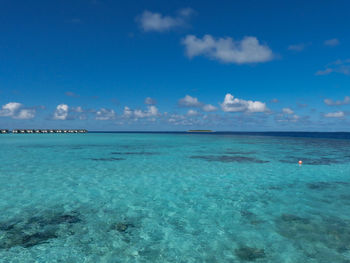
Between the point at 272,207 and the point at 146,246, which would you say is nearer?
the point at 146,246

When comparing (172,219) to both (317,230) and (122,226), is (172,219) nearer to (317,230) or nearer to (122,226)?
(122,226)

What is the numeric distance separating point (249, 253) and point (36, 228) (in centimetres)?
710

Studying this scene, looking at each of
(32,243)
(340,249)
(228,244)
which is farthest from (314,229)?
(32,243)

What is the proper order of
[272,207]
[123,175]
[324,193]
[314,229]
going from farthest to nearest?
[123,175], [324,193], [272,207], [314,229]

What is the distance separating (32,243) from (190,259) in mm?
4791

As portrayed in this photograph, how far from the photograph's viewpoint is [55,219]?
8.68m

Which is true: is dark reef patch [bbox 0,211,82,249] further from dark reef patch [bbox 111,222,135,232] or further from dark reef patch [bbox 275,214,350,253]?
dark reef patch [bbox 275,214,350,253]

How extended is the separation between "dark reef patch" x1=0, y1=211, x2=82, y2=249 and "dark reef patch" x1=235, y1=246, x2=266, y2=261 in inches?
215

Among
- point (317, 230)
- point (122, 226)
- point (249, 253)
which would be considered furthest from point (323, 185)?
point (122, 226)

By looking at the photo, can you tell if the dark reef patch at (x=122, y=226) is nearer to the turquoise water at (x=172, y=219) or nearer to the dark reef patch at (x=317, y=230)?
the turquoise water at (x=172, y=219)

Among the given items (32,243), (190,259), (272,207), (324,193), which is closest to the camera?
(190,259)

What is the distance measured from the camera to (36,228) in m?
7.83

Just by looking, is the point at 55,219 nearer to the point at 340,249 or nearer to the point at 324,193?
the point at 340,249

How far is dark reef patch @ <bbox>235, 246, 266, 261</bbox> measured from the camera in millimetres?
6297
